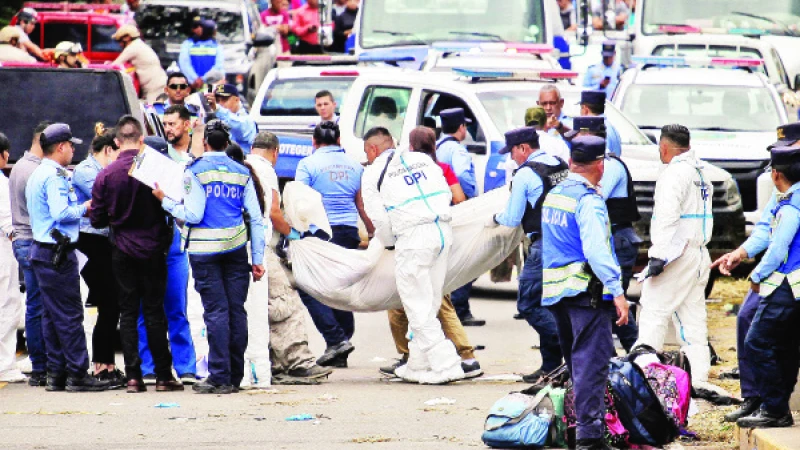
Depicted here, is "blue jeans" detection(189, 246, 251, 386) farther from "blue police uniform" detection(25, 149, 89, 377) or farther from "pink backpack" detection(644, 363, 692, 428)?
"pink backpack" detection(644, 363, 692, 428)

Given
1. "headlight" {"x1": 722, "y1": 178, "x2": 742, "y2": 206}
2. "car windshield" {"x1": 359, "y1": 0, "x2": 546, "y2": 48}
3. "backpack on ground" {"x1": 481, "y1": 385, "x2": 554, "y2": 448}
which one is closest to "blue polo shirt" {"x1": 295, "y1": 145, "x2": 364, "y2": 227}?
"headlight" {"x1": 722, "y1": 178, "x2": 742, "y2": 206}

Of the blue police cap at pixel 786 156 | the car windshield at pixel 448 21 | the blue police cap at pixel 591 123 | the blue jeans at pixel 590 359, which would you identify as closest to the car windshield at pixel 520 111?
the car windshield at pixel 448 21

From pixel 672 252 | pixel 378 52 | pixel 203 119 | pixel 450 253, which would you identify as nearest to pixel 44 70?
pixel 203 119

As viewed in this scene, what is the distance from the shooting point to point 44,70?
13.6 metres

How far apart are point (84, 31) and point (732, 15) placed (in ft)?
32.6

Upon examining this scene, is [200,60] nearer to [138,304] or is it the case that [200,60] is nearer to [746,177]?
[746,177]

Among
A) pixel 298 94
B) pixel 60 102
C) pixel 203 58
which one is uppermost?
pixel 60 102

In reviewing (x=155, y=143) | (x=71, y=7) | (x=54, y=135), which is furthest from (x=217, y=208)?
(x=71, y=7)

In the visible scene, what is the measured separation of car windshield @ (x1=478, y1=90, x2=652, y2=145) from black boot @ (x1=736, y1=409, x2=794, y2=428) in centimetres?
782

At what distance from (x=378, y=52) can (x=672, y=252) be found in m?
10.9

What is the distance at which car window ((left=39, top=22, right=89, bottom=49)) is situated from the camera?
25.6 metres

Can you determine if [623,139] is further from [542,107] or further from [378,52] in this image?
[378,52]

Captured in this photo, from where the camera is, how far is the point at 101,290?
1171 centimetres

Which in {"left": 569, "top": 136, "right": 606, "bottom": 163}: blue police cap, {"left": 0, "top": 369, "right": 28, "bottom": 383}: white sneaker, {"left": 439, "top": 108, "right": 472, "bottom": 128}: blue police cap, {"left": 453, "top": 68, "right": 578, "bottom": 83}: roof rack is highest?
{"left": 569, "top": 136, "right": 606, "bottom": 163}: blue police cap
